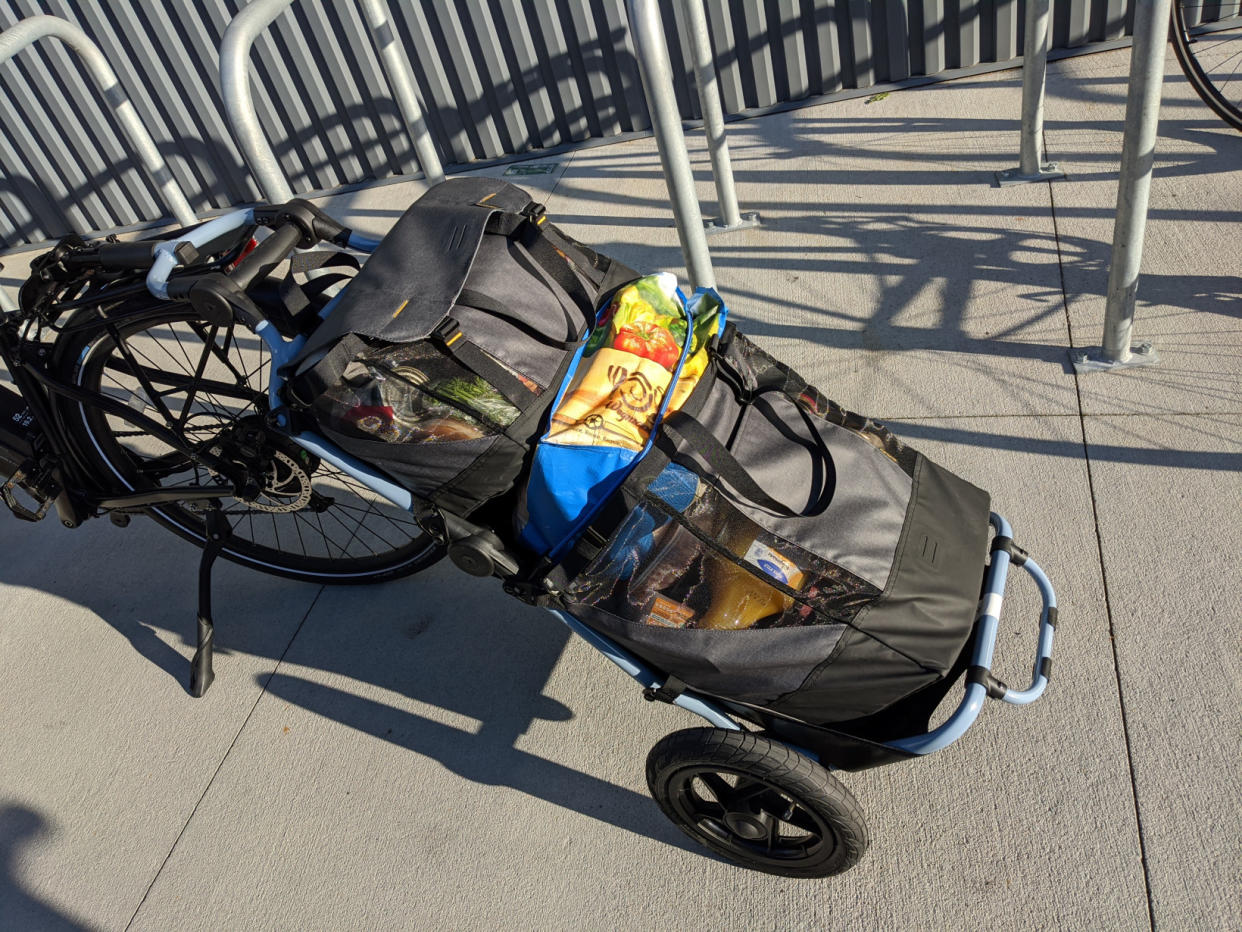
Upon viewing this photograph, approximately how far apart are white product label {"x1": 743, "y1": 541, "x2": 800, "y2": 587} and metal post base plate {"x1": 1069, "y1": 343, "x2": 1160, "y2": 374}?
193 centimetres

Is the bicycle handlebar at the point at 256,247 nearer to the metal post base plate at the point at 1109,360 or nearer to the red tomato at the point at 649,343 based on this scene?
the red tomato at the point at 649,343

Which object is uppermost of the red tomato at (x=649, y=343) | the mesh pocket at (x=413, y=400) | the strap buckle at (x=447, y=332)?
the strap buckle at (x=447, y=332)

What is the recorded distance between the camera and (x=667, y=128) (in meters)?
3.14

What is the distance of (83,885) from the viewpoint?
2.64m

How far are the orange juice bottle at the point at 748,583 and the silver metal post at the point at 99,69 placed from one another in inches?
130

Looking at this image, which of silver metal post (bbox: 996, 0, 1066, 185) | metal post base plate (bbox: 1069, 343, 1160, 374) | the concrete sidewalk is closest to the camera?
the concrete sidewalk

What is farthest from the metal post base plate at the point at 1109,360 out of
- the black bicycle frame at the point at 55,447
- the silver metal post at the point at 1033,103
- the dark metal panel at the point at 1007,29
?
the black bicycle frame at the point at 55,447

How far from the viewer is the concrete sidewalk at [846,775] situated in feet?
7.52

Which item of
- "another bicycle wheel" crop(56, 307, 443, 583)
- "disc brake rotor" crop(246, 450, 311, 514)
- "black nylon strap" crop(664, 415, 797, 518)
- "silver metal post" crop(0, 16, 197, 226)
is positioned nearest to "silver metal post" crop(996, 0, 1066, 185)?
"black nylon strap" crop(664, 415, 797, 518)

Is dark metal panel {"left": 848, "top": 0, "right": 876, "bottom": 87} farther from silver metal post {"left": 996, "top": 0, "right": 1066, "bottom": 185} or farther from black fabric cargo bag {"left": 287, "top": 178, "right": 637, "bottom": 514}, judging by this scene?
black fabric cargo bag {"left": 287, "top": 178, "right": 637, "bottom": 514}

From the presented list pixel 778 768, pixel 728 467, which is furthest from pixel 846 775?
pixel 728 467

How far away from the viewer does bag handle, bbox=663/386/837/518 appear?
198 centimetres

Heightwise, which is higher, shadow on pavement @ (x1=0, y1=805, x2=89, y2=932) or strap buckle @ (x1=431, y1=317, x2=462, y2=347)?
strap buckle @ (x1=431, y1=317, x2=462, y2=347)

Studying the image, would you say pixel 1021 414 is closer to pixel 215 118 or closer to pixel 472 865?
pixel 472 865
